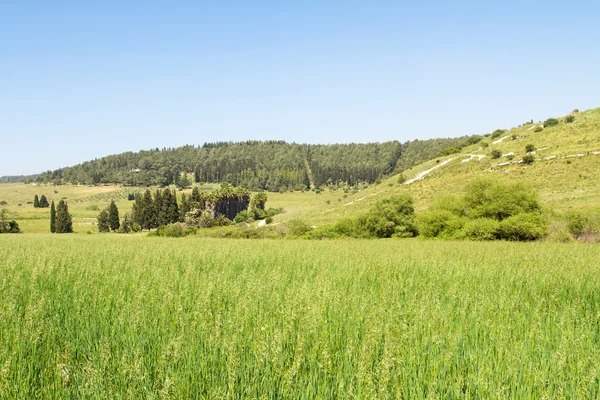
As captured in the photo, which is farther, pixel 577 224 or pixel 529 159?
pixel 529 159

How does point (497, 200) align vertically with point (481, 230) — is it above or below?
above

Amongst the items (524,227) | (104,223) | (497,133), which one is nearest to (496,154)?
(497,133)

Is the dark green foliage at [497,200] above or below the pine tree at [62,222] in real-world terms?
above

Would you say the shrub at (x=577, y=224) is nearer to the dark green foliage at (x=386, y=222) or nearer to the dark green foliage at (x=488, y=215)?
the dark green foliage at (x=488, y=215)

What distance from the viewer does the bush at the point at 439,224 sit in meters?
38.4

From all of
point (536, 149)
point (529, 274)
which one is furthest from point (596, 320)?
point (536, 149)

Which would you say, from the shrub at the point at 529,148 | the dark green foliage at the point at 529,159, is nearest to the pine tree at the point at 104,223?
the dark green foliage at the point at 529,159

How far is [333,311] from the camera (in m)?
5.39

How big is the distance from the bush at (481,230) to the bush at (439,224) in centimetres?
212

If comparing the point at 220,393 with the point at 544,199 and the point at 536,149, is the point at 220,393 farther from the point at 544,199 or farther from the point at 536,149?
the point at 536,149

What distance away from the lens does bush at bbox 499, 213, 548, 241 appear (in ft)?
112

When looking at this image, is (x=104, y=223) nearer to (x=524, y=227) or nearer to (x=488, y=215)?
(x=488, y=215)

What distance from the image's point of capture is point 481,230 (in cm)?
3528

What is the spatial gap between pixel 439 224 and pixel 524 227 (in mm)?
7377
